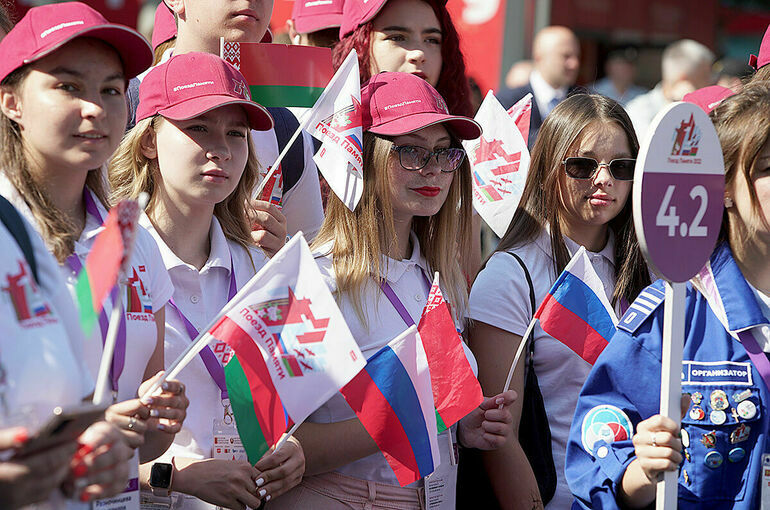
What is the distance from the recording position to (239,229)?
3.45 m

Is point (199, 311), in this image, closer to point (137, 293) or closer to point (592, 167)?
point (137, 293)

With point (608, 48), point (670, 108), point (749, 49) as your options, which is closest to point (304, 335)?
point (670, 108)

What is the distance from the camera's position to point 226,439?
3031 mm

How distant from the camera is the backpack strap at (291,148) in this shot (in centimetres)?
386

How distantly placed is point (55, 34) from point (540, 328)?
1965 mm

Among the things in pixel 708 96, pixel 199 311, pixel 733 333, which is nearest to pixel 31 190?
pixel 199 311

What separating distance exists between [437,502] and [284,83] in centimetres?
174

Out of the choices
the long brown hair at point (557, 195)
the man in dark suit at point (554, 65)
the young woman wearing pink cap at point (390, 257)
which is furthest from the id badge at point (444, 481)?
the man in dark suit at point (554, 65)

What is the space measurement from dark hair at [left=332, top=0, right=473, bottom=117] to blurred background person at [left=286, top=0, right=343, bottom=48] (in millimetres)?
304

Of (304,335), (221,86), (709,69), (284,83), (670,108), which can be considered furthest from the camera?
(709,69)

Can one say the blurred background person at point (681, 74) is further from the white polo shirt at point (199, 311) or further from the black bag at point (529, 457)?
the white polo shirt at point (199, 311)

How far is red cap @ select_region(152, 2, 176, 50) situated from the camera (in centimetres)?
425

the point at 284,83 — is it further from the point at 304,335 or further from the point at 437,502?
the point at 437,502

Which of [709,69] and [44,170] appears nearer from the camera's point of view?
[44,170]
